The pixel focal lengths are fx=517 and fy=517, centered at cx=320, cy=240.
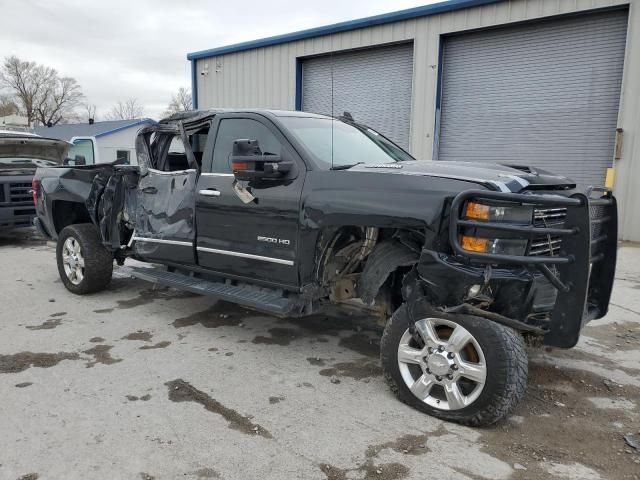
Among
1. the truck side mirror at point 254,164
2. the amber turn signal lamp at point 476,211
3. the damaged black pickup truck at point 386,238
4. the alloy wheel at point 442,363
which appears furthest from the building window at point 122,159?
the amber turn signal lamp at point 476,211

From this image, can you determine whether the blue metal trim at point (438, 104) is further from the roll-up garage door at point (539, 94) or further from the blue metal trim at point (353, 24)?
the blue metal trim at point (353, 24)

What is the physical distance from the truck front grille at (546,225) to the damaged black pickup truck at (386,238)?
1cm

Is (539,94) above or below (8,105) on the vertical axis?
below

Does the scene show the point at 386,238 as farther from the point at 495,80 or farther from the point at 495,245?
the point at 495,80

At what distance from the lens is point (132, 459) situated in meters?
2.70

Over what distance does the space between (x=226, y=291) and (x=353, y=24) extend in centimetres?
1035

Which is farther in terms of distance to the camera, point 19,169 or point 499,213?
point 19,169

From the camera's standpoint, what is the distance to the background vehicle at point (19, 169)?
29.1 feet

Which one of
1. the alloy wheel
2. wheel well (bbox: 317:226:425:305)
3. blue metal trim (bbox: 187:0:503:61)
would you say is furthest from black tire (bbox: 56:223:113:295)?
blue metal trim (bbox: 187:0:503:61)

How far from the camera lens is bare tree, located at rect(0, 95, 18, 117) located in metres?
61.8

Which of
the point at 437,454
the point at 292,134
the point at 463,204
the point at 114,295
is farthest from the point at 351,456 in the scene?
the point at 114,295

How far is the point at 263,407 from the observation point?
330 centimetres

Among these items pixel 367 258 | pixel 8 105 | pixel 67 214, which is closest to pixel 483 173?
pixel 367 258

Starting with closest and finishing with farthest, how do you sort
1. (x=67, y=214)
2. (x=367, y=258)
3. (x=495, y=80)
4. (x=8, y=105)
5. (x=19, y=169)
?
(x=367, y=258), (x=67, y=214), (x=19, y=169), (x=495, y=80), (x=8, y=105)
